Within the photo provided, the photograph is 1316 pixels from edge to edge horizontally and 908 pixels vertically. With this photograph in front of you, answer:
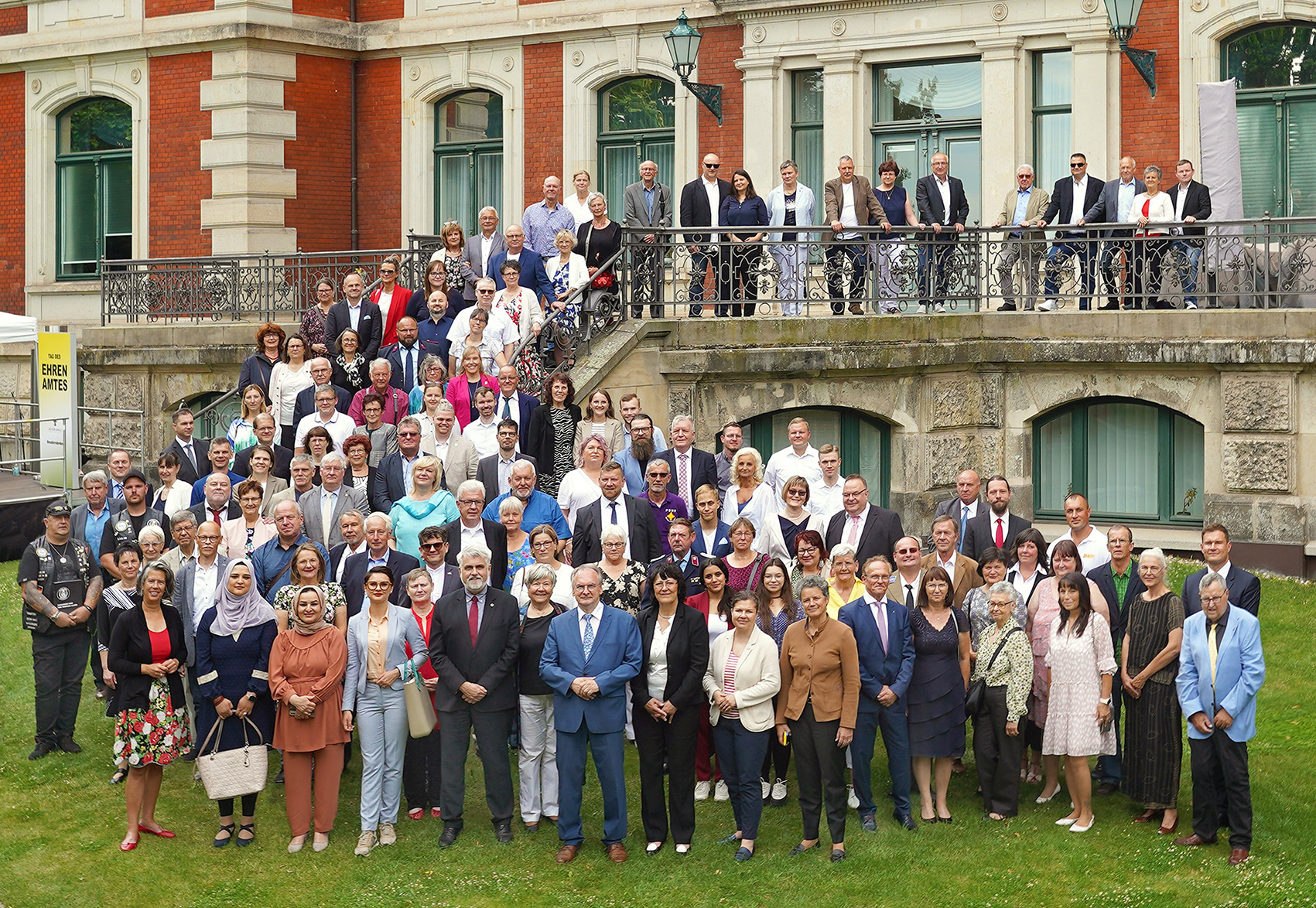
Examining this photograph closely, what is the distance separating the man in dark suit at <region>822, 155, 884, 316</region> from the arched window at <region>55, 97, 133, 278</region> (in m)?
11.6

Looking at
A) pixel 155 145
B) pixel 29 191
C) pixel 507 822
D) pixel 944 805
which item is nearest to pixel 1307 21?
pixel 944 805

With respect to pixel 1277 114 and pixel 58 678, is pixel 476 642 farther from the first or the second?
pixel 1277 114

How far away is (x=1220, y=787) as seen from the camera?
34.6 ft

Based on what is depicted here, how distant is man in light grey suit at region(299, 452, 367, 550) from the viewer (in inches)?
487

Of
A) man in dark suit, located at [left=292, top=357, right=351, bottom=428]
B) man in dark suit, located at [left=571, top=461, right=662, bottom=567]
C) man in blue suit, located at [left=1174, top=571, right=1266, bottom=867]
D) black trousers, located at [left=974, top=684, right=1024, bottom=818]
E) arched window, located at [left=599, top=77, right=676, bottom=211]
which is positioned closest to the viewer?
man in blue suit, located at [left=1174, top=571, right=1266, bottom=867]

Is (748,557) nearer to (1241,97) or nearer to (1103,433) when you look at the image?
(1103,433)

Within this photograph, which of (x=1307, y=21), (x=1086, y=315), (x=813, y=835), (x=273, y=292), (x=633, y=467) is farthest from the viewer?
(x=273, y=292)

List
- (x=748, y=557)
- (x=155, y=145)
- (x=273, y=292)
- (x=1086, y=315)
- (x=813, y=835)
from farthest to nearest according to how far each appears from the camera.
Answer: (x=155, y=145), (x=273, y=292), (x=1086, y=315), (x=748, y=557), (x=813, y=835)

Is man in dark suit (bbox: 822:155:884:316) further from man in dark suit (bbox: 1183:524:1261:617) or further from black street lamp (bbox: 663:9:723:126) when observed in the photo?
man in dark suit (bbox: 1183:524:1261:617)

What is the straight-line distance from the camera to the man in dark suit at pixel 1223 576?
10516mm

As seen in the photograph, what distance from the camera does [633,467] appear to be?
13453 mm

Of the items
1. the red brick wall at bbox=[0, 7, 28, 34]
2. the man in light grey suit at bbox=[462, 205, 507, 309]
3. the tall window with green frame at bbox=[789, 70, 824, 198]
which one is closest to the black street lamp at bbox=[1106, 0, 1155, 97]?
the tall window with green frame at bbox=[789, 70, 824, 198]

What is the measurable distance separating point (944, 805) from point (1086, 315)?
7037 mm

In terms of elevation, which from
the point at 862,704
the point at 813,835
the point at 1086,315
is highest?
the point at 1086,315
